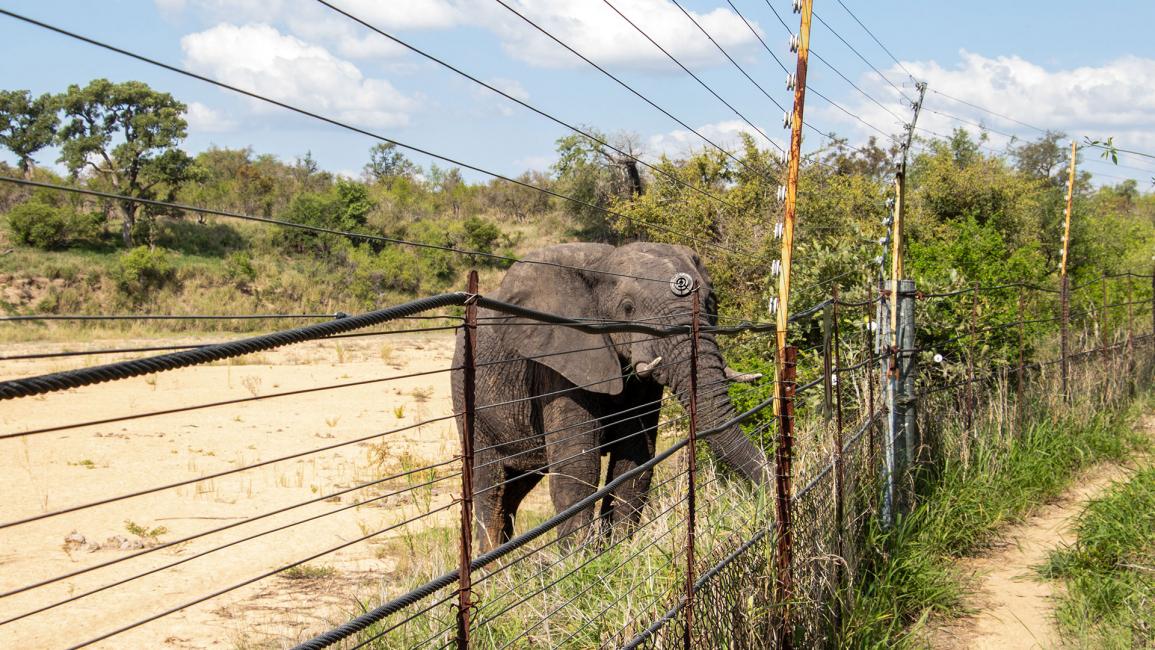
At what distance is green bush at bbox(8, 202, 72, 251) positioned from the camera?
87.2 feet

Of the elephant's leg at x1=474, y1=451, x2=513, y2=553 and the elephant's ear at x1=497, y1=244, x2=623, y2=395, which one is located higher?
the elephant's ear at x1=497, y1=244, x2=623, y2=395

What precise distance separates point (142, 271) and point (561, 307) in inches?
879

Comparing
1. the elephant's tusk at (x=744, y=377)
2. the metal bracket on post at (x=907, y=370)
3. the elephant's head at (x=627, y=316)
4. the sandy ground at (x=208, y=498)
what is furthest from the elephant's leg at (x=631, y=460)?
the metal bracket on post at (x=907, y=370)

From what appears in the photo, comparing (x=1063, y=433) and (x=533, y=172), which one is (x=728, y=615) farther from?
(x=533, y=172)

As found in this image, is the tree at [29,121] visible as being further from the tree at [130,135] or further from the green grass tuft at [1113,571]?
the green grass tuft at [1113,571]

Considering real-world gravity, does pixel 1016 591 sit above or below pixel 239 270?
below

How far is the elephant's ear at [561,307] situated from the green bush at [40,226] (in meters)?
23.2

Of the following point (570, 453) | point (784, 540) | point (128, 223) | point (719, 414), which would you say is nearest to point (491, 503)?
point (570, 453)

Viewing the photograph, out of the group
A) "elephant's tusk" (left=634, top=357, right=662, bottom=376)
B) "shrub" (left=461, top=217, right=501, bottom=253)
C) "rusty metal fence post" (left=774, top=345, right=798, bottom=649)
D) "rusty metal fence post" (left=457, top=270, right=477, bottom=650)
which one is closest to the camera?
"rusty metal fence post" (left=457, top=270, right=477, bottom=650)

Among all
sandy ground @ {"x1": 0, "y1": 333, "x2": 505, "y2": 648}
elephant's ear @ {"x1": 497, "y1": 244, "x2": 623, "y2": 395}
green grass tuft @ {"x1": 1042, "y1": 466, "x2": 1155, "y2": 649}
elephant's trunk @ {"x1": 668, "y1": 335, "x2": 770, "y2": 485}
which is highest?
elephant's ear @ {"x1": 497, "y1": 244, "x2": 623, "y2": 395}

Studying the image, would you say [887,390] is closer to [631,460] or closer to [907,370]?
[907,370]

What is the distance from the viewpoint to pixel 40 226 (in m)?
26.5

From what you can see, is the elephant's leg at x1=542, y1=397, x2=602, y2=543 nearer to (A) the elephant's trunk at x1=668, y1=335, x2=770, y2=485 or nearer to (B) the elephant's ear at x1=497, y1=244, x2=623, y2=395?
(B) the elephant's ear at x1=497, y1=244, x2=623, y2=395

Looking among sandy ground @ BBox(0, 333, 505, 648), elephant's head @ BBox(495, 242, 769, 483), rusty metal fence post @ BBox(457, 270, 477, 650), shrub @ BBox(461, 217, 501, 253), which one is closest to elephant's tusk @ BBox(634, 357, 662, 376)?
elephant's head @ BBox(495, 242, 769, 483)
